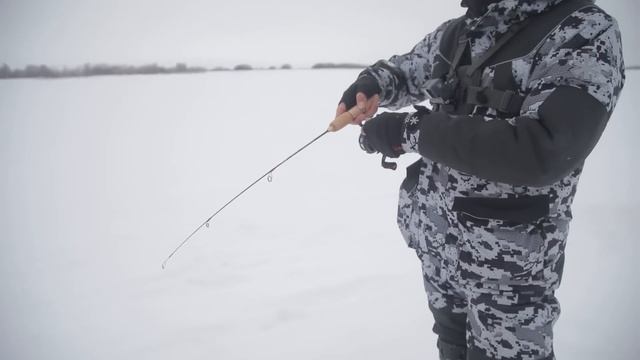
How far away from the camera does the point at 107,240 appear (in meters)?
2.82

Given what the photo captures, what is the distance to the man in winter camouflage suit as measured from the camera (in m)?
0.78

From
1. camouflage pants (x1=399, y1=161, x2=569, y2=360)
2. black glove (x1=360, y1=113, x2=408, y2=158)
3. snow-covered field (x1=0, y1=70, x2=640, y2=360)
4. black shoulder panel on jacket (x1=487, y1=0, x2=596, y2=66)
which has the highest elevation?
black shoulder panel on jacket (x1=487, y1=0, x2=596, y2=66)

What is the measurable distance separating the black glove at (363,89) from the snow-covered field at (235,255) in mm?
1239

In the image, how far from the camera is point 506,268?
95 cm

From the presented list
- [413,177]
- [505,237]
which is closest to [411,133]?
[413,177]

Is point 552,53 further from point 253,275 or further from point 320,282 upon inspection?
point 253,275

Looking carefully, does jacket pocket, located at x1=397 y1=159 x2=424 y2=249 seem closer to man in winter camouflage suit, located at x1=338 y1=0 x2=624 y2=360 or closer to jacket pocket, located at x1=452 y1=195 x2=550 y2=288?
man in winter camouflage suit, located at x1=338 y1=0 x2=624 y2=360

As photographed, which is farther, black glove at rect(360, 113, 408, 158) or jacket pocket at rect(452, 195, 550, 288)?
black glove at rect(360, 113, 408, 158)

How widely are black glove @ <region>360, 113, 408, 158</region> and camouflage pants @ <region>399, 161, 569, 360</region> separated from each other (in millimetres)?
192

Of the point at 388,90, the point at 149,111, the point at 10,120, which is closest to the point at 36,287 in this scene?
the point at 388,90

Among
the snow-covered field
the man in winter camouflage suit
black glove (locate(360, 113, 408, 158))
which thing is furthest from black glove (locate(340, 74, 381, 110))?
the snow-covered field

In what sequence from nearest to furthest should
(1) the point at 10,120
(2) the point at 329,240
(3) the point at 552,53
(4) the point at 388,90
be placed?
(3) the point at 552,53 → (4) the point at 388,90 → (2) the point at 329,240 → (1) the point at 10,120

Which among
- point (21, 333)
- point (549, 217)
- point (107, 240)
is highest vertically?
point (549, 217)

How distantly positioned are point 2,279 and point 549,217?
307cm
